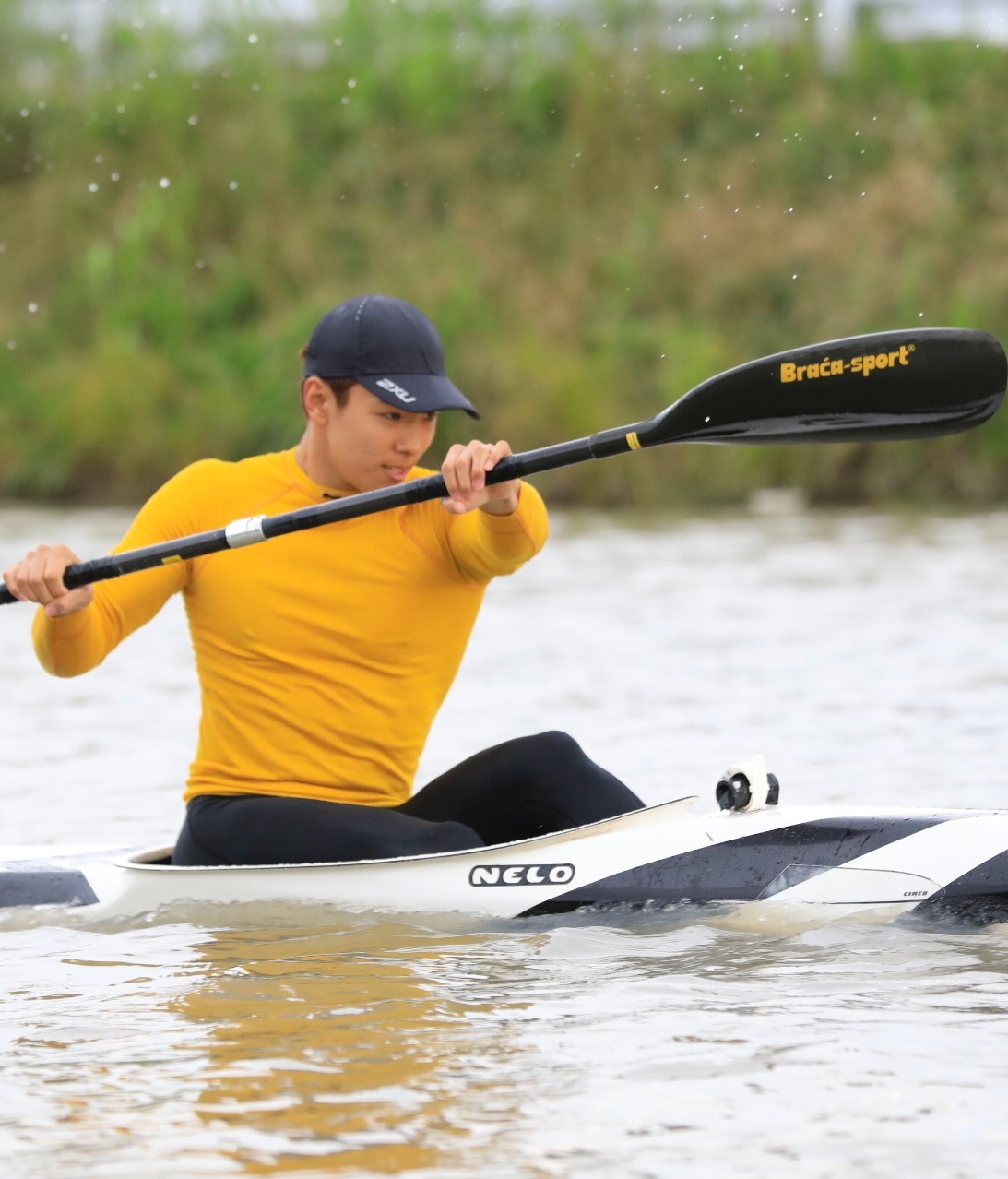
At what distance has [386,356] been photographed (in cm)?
422

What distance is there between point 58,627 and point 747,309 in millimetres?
13109

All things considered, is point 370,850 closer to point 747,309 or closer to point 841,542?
point 841,542

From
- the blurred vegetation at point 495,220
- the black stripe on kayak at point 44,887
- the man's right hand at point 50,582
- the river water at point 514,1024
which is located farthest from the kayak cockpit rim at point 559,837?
the blurred vegetation at point 495,220

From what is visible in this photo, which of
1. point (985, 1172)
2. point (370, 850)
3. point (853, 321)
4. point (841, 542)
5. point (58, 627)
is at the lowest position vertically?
point (985, 1172)

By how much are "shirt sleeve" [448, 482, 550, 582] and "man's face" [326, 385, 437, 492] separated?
172mm

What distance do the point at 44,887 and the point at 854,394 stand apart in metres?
2.08

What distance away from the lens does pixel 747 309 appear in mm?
16828

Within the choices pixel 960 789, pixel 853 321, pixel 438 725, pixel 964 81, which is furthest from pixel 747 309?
pixel 960 789

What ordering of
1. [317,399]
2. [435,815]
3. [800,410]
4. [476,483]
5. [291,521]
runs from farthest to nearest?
[800,410], [435,815], [317,399], [291,521], [476,483]

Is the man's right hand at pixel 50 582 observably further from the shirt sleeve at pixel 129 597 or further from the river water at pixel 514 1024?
the river water at pixel 514 1024

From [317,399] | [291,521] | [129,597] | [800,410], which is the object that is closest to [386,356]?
[317,399]

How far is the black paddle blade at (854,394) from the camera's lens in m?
4.41

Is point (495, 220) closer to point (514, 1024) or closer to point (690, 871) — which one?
point (690, 871)

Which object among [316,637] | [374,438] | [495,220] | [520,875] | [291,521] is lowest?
[520,875]
